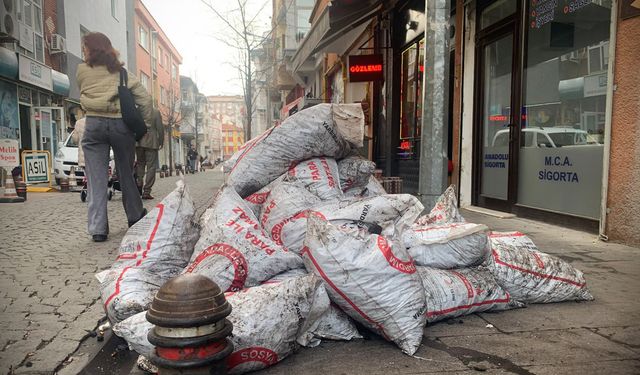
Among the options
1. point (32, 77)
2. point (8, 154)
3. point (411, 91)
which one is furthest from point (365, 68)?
point (32, 77)

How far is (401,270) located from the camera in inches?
79.0

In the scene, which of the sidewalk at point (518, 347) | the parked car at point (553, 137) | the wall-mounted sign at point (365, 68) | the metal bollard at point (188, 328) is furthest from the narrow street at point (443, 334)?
the wall-mounted sign at point (365, 68)

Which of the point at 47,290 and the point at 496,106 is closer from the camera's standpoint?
the point at 47,290

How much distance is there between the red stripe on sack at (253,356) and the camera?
1744mm

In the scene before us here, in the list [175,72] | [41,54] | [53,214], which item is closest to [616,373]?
[53,214]

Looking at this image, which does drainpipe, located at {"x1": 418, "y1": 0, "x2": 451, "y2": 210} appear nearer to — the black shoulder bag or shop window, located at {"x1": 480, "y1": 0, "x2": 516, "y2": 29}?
the black shoulder bag

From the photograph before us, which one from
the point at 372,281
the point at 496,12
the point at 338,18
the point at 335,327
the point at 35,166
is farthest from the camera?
the point at 35,166

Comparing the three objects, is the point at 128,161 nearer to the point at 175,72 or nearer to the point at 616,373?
the point at 616,373

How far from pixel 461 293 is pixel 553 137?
3.41 meters

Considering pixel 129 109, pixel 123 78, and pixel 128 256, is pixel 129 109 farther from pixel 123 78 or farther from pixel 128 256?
pixel 128 256

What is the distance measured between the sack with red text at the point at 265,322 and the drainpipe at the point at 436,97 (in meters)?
1.78

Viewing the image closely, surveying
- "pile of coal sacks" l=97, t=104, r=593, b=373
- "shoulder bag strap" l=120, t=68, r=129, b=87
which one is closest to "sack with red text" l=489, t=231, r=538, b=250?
"pile of coal sacks" l=97, t=104, r=593, b=373

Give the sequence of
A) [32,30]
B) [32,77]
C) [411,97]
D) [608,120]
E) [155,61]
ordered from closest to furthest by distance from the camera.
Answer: [608,120], [411,97], [32,77], [32,30], [155,61]

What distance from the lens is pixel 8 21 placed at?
12.4 m
